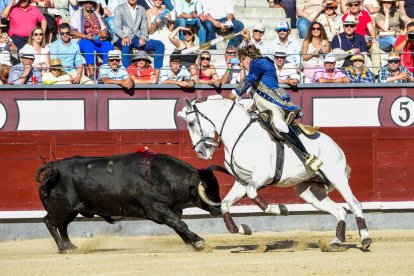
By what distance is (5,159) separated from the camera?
522 inches

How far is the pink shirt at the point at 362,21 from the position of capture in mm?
15508

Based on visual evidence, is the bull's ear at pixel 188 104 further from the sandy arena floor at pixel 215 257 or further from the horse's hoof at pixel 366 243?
the horse's hoof at pixel 366 243

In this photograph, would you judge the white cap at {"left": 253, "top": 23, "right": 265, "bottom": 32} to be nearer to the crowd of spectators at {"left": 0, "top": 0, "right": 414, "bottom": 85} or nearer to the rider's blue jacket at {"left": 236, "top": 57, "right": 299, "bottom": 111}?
the crowd of spectators at {"left": 0, "top": 0, "right": 414, "bottom": 85}

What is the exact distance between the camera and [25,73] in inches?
539

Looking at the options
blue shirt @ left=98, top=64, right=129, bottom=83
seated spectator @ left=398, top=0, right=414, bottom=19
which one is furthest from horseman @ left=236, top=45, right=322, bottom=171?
seated spectator @ left=398, top=0, right=414, bottom=19

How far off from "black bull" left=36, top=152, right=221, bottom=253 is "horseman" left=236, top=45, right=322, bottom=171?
2.93 ft

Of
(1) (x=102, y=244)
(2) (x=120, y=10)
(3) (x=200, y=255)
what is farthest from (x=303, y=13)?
(3) (x=200, y=255)

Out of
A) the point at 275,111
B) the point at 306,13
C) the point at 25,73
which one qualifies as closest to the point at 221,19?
the point at 306,13

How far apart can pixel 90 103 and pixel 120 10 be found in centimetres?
145

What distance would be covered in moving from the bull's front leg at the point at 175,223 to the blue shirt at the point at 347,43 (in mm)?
4800

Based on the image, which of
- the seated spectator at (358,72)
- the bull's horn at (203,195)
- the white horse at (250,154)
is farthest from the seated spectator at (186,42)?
the bull's horn at (203,195)

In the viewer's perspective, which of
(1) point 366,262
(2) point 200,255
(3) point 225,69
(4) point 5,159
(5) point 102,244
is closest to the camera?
(1) point 366,262

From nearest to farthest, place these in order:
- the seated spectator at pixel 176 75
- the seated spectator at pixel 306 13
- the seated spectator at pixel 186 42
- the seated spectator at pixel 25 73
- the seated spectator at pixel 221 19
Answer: the seated spectator at pixel 25 73
the seated spectator at pixel 176 75
the seated spectator at pixel 186 42
the seated spectator at pixel 221 19
the seated spectator at pixel 306 13

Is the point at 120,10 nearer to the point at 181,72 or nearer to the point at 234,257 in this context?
the point at 181,72
